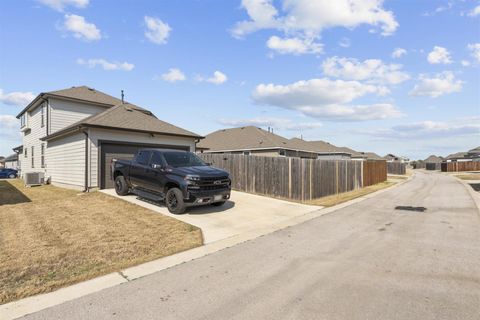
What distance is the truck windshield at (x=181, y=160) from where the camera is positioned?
9242 millimetres

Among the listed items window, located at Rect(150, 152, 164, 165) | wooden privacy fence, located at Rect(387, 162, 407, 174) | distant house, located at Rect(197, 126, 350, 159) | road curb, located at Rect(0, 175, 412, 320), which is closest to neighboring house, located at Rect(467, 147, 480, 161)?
wooden privacy fence, located at Rect(387, 162, 407, 174)

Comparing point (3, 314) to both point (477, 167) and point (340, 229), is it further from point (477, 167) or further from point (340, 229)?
point (477, 167)

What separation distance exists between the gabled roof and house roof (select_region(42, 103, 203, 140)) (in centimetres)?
1012

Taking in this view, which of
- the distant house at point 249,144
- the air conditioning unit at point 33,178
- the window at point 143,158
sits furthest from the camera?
the distant house at point 249,144

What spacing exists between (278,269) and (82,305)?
2.78 metres

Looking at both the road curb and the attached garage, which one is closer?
the road curb

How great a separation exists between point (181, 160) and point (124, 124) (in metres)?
6.21

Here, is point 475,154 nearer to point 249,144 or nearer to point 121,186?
point 249,144

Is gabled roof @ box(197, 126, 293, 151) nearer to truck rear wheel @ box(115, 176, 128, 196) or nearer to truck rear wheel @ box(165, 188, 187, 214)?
truck rear wheel @ box(115, 176, 128, 196)

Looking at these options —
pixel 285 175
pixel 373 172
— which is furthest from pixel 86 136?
pixel 373 172

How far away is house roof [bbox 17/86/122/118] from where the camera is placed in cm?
1893

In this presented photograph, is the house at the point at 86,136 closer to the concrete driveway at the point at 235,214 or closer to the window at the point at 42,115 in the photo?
the window at the point at 42,115

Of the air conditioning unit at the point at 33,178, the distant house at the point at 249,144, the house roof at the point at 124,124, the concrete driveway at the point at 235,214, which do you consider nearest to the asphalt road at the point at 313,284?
the concrete driveway at the point at 235,214

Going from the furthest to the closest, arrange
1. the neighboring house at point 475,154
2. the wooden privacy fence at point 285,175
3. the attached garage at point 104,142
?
the neighboring house at point 475,154
the attached garage at point 104,142
the wooden privacy fence at point 285,175
